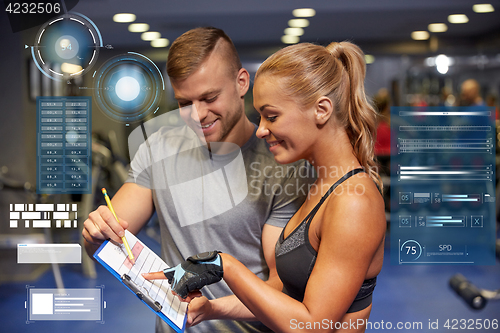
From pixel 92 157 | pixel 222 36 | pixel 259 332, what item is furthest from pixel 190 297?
pixel 222 36

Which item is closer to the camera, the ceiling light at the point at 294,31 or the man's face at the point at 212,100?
the man's face at the point at 212,100

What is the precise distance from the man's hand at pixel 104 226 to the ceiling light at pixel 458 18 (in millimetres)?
1271

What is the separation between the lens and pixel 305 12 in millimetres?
1347

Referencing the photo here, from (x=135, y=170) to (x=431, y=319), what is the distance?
1156 millimetres

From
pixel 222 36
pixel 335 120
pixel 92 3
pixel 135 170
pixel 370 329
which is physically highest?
pixel 92 3

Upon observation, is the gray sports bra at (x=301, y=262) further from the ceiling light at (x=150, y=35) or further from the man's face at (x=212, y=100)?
the ceiling light at (x=150, y=35)

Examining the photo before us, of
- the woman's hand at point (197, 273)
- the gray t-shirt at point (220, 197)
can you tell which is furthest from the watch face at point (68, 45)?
the woman's hand at point (197, 273)

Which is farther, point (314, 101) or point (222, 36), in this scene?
point (222, 36)

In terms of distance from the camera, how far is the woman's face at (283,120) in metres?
0.95

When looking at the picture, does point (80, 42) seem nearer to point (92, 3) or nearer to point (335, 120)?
point (92, 3)

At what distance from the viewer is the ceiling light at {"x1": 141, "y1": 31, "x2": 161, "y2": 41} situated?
138 cm

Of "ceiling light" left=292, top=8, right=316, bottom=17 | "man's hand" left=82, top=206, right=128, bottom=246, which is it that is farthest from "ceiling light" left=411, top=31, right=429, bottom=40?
"man's hand" left=82, top=206, right=128, bottom=246
